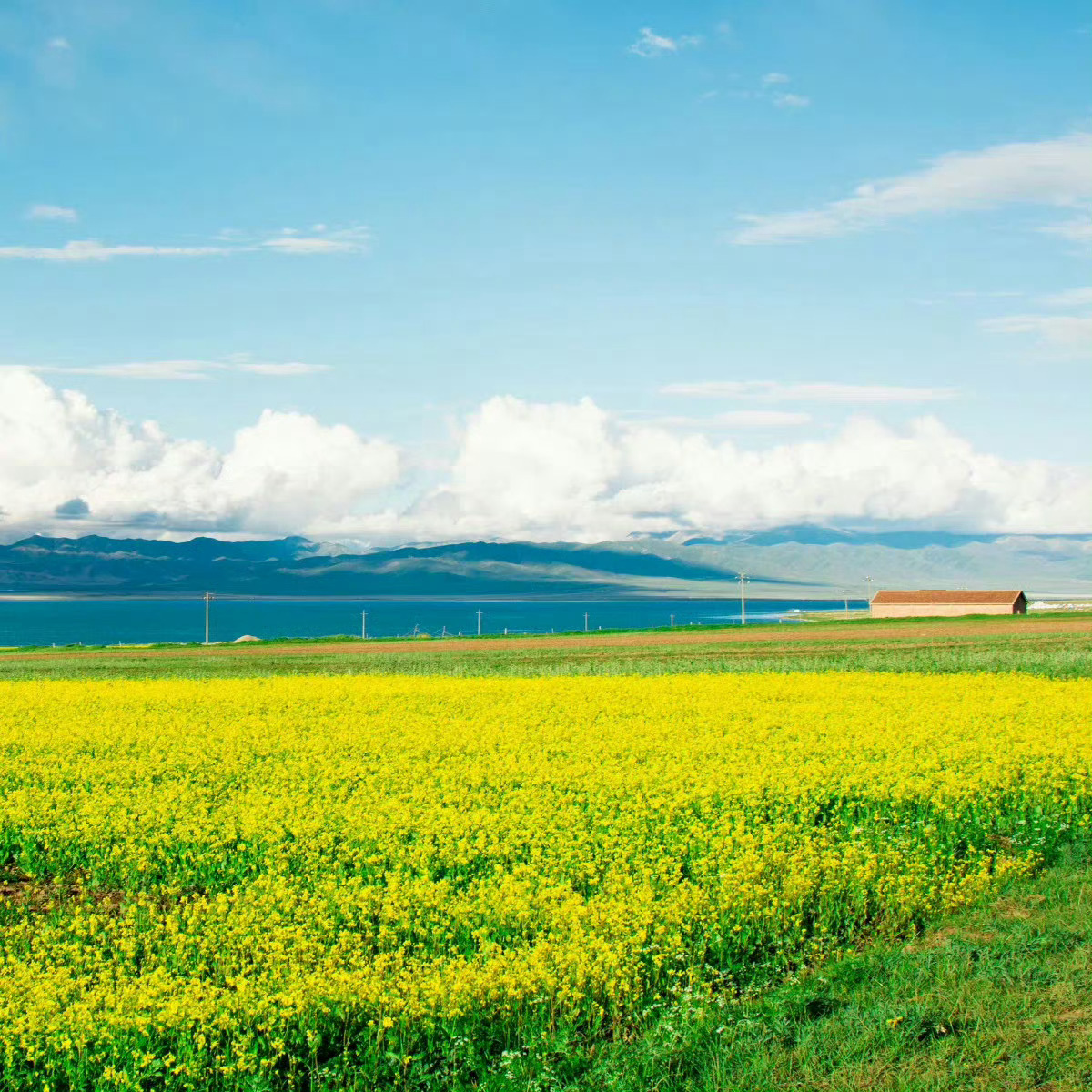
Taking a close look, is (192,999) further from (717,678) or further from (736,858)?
(717,678)

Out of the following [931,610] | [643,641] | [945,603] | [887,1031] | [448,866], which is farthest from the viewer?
[931,610]

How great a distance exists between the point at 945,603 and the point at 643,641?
7812 cm

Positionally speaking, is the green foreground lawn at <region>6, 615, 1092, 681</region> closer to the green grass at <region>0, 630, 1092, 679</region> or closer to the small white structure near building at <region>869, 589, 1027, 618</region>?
the green grass at <region>0, 630, 1092, 679</region>

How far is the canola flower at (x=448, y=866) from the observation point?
32.1ft

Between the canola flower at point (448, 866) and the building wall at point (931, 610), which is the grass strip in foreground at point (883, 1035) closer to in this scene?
the canola flower at point (448, 866)

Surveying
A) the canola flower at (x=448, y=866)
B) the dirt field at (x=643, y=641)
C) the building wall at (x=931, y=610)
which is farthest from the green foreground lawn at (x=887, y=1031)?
the building wall at (x=931, y=610)

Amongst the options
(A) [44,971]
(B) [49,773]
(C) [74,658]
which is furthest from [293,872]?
(C) [74,658]

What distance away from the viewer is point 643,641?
8700 cm

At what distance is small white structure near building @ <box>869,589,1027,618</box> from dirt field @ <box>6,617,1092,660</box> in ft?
131

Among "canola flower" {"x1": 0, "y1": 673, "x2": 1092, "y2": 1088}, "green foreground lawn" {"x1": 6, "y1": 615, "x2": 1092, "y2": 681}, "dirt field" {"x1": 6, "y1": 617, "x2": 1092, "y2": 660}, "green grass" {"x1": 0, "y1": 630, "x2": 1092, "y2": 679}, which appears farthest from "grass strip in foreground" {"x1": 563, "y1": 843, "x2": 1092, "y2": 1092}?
"dirt field" {"x1": 6, "y1": 617, "x2": 1092, "y2": 660}

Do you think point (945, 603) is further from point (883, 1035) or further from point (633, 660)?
point (883, 1035)

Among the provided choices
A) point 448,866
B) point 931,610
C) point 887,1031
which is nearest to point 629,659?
point 448,866

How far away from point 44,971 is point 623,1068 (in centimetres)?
594

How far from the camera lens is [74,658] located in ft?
243
